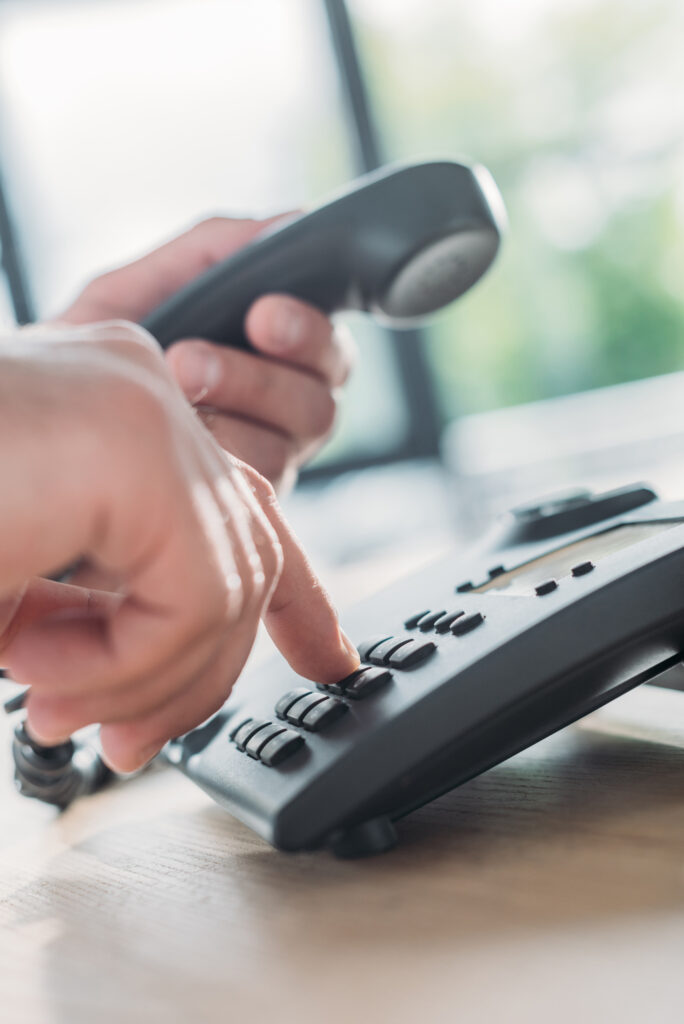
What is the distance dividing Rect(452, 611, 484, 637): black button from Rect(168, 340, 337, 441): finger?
344 mm

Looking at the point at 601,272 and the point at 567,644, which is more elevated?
the point at 567,644

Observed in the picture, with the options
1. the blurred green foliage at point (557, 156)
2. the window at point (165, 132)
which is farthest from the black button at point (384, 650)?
the blurred green foliage at point (557, 156)

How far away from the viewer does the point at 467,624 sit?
1.02 feet

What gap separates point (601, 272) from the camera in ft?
10.1

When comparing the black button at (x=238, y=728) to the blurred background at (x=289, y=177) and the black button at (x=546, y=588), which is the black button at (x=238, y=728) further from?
the blurred background at (x=289, y=177)

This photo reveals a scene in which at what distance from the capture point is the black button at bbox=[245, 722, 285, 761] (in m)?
0.31

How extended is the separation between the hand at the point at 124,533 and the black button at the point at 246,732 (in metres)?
0.09

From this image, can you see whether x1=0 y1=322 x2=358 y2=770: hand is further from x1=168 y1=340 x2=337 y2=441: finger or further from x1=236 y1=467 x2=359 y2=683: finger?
x1=168 y1=340 x2=337 y2=441: finger

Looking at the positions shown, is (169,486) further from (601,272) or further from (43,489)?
(601,272)

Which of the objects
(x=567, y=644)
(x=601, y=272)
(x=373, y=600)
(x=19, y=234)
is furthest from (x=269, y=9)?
(x=567, y=644)

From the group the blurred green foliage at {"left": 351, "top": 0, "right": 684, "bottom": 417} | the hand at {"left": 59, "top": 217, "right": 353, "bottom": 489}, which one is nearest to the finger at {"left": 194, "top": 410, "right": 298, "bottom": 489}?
the hand at {"left": 59, "top": 217, "right": 353, "bottom": 489}

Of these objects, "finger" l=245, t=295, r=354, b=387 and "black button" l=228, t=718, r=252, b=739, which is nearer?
"black button" l=228, t=718, r=252, b=739

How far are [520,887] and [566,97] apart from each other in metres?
2.96

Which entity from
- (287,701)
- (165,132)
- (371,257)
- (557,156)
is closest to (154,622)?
(287,701)
